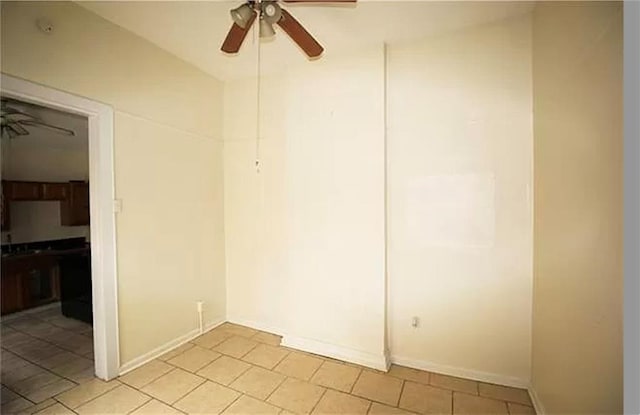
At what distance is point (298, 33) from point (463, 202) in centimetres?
182

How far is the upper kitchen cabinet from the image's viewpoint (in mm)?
4852

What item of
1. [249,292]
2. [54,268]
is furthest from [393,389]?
[54,268]

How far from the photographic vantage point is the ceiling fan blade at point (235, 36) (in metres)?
1.80

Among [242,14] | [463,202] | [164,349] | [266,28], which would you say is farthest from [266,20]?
[164,349]

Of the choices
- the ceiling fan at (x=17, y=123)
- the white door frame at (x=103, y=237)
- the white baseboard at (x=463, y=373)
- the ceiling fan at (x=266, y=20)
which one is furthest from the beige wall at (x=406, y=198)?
the ceiling fan at (x=17, y=123)

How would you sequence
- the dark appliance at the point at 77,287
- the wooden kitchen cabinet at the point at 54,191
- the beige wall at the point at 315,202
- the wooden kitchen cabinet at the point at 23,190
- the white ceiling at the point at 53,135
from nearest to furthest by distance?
the beige wall at the point at 315,202 < the white ceiling at the point at 53,135 < the dark appliance at the point at 77,287 < the wooden kitchen cabinet at the point at 23,190 < the wooden kitchen cabinet at the point at 54,191

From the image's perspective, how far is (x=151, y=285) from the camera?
2.69m

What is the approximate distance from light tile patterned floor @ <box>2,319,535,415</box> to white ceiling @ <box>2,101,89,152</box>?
2.67m

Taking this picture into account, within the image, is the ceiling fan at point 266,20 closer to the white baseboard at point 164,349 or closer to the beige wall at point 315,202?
the beige wall at point 315,202

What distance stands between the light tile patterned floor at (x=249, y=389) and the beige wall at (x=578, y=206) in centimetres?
62

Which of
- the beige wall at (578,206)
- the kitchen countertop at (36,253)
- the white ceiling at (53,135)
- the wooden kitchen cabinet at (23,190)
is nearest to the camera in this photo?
the beige wall at (578,206)

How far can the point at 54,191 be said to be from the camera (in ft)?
15.4

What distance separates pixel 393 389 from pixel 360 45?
2.96 metres

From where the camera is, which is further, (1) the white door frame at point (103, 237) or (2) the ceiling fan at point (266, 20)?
(1) the white door frame at point (103, 237)
